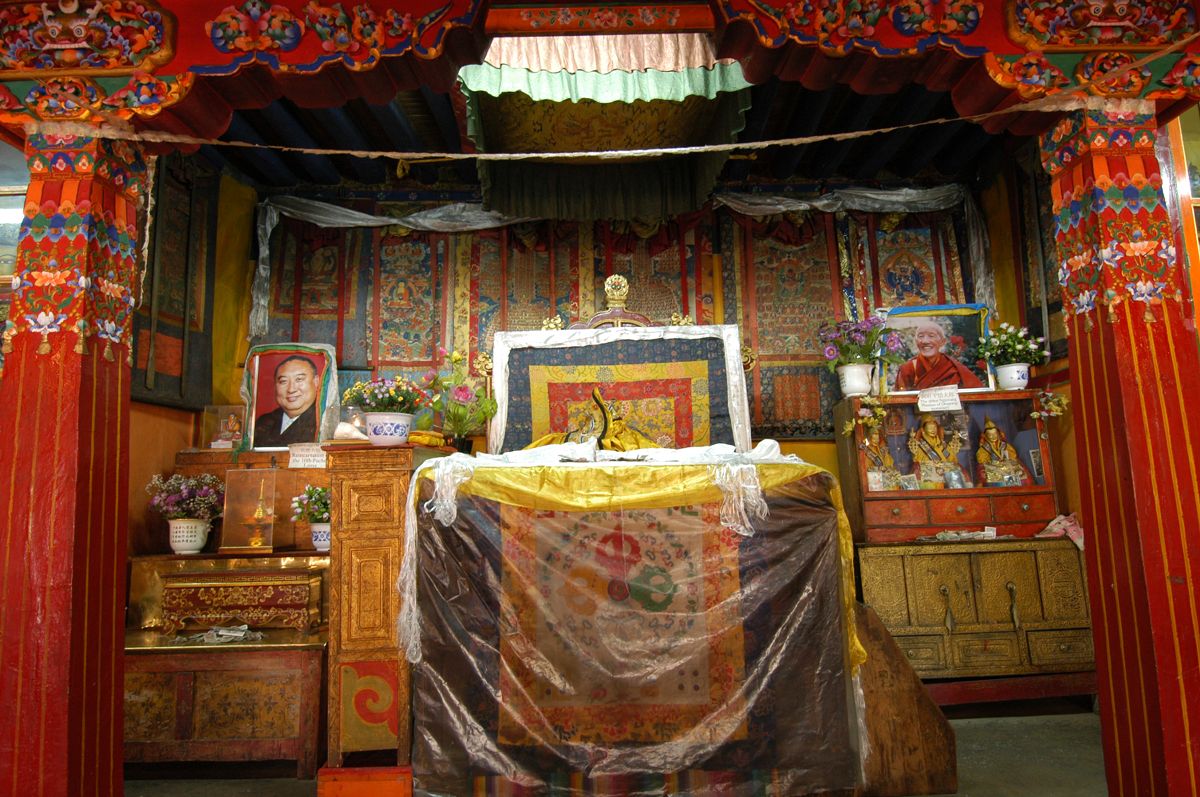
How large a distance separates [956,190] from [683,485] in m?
4.19

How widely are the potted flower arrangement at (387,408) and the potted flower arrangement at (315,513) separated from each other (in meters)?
1.24

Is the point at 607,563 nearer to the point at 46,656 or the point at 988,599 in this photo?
the point at 46,656

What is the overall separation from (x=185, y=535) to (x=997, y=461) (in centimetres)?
555

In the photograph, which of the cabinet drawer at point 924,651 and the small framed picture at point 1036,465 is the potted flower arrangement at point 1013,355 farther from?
the cabinet drawer at point 924,651

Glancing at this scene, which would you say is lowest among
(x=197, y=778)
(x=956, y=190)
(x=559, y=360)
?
(x=197, y=778)

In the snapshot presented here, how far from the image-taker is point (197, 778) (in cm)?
427

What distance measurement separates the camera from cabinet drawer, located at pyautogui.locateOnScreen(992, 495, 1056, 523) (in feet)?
17.9

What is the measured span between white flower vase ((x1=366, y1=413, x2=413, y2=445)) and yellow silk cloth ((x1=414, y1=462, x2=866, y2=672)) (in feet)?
0.95

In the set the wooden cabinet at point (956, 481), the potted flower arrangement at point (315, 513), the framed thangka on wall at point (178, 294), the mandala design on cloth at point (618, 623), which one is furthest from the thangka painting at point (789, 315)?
Answer: the framed thangka on wall at point (178, 294)

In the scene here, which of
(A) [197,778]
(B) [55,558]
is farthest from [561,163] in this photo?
(A) [197,778]

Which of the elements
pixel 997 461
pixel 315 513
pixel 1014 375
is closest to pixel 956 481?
pixel 997 461

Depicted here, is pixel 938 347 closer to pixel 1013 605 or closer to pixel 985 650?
pixel 1013 605

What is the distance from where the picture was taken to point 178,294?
19.1ft

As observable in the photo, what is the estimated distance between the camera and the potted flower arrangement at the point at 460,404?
209 inches
